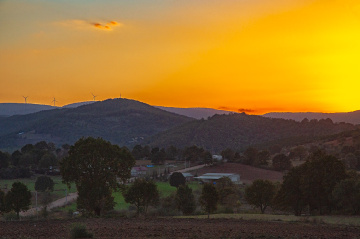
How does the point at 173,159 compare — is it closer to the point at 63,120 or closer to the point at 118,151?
the point at 118,151

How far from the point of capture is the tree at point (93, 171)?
1312 inches

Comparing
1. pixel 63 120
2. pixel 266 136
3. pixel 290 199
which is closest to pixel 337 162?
pixel 290 199

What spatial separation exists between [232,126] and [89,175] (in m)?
123

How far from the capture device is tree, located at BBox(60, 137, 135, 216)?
33312mm

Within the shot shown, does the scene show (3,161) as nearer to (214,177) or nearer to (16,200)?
(214,177)

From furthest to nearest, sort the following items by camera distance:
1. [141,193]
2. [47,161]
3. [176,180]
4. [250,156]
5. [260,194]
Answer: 1. [250,156]
2. [47,161]
3. [176,180]
4. [260,194]
5. [141,193]

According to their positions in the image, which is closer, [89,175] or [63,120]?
[89,175]

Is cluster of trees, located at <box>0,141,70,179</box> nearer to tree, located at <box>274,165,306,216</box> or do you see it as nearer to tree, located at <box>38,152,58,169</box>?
tree, located at <box>38,152,58,169</box>

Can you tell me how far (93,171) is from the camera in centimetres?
3372

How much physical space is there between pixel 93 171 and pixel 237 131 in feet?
391

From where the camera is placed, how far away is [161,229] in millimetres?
20234

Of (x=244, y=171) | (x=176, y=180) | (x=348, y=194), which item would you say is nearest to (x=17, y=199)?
(x=348, y=194)

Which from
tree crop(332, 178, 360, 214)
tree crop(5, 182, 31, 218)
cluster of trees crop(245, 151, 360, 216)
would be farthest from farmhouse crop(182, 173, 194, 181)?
tree crop(332, 178, 360, 214)

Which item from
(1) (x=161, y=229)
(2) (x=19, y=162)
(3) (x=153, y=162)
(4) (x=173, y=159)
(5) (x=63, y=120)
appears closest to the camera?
(1) (x=161, y=229)
